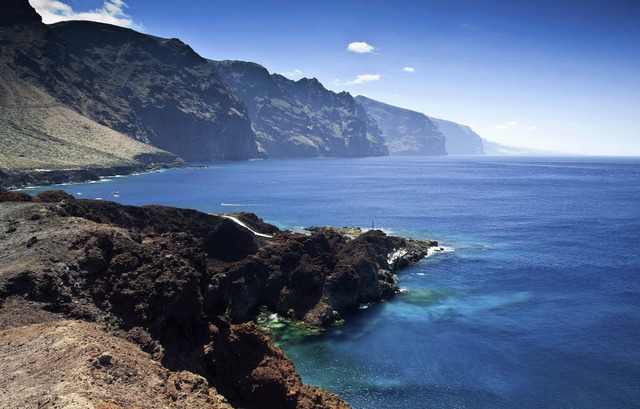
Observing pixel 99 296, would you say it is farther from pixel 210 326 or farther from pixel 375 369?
pixel 375 369

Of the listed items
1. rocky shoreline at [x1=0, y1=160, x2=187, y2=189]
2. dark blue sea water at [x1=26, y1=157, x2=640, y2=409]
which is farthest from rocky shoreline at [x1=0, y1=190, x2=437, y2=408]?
rocky shoreline at [x1=0, y1=160, x2=187, y2=189]

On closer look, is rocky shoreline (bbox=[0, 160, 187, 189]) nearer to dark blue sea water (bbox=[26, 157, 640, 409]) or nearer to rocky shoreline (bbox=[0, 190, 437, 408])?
dark blue sea water (bbox=[26, 157, 640, 409])

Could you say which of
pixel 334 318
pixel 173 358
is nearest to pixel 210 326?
pixel 173 358

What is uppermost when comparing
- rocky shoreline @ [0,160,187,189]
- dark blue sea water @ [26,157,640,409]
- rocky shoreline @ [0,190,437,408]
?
rocky shoreline @ [0,190,437,408]

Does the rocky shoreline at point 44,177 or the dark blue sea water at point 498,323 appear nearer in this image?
the dark blue sea water at point 498,323

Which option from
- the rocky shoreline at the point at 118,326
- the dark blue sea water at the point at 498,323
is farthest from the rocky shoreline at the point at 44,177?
the rocky shoreline at the point at 118,326

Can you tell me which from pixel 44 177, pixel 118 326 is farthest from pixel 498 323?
pixel 44 177

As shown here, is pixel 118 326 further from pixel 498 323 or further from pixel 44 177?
pixel 44 177

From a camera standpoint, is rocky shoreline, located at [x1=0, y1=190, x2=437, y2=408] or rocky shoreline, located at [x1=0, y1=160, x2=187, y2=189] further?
rocky shoreline, located at [x1=0, y1=160, x2=187, y2=189]

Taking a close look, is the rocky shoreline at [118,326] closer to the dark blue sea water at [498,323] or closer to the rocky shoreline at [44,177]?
the dark blue sea water at [498,323]

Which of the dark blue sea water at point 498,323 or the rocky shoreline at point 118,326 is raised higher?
the rocky shoreline at point 118,326

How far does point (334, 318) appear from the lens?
2104 inches

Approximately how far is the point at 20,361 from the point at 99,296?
886 centimetres

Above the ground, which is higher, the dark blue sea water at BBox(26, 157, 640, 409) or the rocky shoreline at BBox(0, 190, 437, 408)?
the rocky shoreline at BBox(0, 190, 437, 408)
